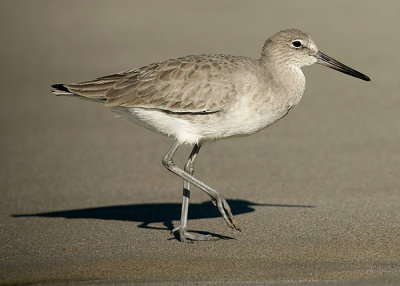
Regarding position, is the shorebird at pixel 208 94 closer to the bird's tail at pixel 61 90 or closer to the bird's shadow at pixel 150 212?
the bird's tail at pixel 61 90

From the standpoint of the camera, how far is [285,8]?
57.4 feet

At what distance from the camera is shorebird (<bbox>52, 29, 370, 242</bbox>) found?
24.1ft

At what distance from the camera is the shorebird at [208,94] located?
736 centimetres

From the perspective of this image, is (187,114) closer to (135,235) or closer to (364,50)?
(135,235)

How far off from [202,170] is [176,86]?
87.0 inches

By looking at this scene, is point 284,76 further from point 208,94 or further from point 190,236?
point 190,236

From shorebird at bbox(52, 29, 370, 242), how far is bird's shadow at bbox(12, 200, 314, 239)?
637 mm

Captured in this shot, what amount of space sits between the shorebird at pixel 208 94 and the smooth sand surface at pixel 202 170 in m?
0.80

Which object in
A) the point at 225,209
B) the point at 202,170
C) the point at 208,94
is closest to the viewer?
the point at 225,209

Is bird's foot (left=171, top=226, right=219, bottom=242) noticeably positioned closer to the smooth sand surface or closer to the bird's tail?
the smooth sand surface

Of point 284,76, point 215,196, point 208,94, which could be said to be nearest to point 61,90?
point 208,94

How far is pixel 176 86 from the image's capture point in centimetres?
768

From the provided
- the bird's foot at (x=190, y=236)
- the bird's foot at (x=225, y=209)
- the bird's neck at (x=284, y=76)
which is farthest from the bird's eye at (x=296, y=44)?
the bird's foot at (x=190, y=236)

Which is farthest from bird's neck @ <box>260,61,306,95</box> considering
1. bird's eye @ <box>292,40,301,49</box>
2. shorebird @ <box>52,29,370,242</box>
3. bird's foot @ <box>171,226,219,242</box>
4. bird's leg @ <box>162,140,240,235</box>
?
bird's foot @ <box>171,226,219,242</box>
